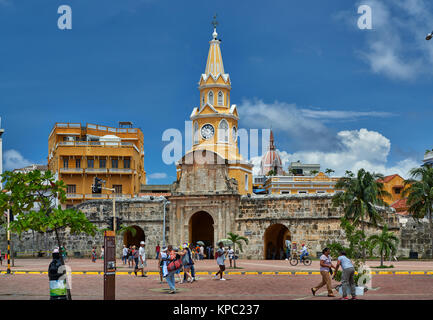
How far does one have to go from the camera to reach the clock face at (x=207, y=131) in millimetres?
61750

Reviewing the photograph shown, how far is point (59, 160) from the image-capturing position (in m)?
69.6

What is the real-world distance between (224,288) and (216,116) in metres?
39.2

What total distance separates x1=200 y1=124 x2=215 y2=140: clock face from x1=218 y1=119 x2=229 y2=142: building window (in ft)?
2.36

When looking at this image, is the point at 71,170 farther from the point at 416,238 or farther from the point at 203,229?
the point at 416,238

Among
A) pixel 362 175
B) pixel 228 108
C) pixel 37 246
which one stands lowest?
pixel 37 246

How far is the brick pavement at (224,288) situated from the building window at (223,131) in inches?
1329

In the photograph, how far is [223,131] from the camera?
6172 centimetres

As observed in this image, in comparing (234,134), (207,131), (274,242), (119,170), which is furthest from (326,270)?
(119,170)

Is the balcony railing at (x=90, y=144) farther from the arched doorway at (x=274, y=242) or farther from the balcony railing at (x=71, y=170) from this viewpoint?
the arched doorway at (x=274, y=242)

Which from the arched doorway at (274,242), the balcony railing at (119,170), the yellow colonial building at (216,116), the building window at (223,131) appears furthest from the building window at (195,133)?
the arched doorway at (274,242)

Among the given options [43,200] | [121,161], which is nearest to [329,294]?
[43,200]
